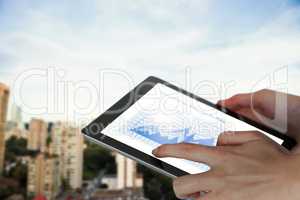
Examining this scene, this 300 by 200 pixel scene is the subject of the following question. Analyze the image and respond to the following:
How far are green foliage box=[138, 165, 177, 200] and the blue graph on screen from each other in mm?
467

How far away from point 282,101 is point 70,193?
2.56ft

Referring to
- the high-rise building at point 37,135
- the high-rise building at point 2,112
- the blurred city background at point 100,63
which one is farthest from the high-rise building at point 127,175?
the high-rise building at point 2,112

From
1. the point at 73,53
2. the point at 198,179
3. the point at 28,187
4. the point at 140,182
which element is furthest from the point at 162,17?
the point at 198,179

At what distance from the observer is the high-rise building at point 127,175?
1.25 metres

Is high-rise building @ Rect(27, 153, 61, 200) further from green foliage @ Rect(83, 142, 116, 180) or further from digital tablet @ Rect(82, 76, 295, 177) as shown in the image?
digital tablet @ Rect(82, 76, 295, 177)

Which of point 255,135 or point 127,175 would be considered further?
point 127,175

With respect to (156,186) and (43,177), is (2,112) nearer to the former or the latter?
(43,177)

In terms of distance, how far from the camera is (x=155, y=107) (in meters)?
0.71

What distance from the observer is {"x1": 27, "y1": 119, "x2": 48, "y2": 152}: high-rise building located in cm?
128

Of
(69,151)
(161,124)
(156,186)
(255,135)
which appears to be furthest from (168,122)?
(69,151)

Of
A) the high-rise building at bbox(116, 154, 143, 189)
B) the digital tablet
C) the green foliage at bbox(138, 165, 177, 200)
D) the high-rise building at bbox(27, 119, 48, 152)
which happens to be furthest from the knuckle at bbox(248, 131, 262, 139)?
the high-rise building at bbox(27, 119, 48, 152)

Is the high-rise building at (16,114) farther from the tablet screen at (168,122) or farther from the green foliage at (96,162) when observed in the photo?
the tablet screen at (168,122)

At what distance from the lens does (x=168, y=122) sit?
693 millimetres

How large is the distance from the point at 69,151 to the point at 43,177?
103mm
